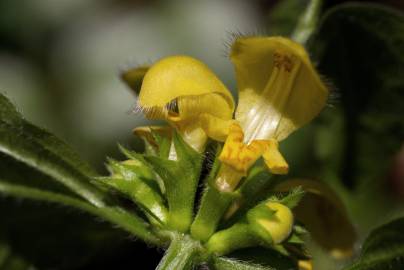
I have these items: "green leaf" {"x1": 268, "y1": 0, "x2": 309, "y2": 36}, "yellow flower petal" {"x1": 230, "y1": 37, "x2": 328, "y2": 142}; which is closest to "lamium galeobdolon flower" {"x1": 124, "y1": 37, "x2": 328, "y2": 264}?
"yellow flower petal" {"x1": 230, "y1": 37, "x2": 328, "y2": 142}

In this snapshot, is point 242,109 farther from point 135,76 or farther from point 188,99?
point 135,76

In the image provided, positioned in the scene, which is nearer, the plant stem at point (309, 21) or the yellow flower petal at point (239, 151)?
the yellow flower petal at point (239, 151)

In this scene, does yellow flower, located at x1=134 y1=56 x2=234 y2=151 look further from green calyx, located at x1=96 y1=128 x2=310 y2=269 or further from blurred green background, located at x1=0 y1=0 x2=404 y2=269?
blurred green background, located at x1=0 y1=0 x2=404 y2=269

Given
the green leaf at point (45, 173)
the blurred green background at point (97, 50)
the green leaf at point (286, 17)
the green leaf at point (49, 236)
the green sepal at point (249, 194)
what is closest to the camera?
the green sepal at point (249, 194)

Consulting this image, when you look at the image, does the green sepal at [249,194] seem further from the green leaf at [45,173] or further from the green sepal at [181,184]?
the green leaf at [45,173]

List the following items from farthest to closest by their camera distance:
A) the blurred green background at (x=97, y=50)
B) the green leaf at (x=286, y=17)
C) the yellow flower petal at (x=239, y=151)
Answer: the blurred green background at (x=97, y=50), the green leaf at (x=286, y=17), the yellow flower petal at (x=239, y=151)

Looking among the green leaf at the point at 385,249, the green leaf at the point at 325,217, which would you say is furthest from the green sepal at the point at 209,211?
the green leaf at the point at 385,249

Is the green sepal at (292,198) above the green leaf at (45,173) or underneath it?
underneath
